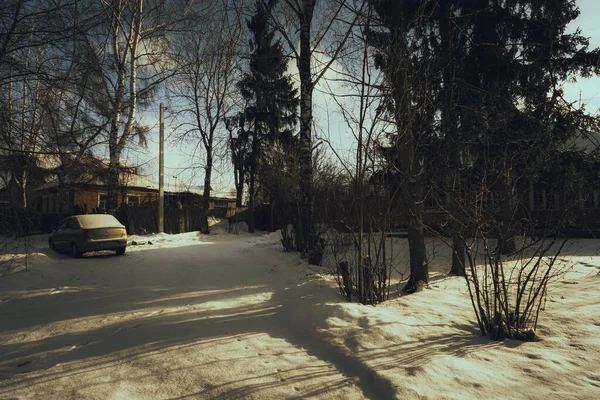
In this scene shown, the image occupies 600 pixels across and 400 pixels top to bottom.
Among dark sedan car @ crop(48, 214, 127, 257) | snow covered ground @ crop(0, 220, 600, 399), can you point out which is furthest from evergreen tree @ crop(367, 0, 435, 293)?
dark sedan car @ crop(48, 214, 127, 257)

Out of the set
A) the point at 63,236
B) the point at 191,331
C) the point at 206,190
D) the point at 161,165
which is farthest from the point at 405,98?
the point at 206,190

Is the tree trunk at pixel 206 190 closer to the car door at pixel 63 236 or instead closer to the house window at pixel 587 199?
the car door at pixel 63 236

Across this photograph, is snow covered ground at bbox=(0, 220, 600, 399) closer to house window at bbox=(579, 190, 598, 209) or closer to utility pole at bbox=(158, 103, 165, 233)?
house window at bbox=(579, 190, 598, 209)

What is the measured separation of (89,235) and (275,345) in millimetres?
9769

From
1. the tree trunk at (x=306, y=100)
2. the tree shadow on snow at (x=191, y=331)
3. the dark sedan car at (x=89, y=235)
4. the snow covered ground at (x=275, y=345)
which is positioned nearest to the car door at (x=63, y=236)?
the dark sedan car at (x=89, y=235)

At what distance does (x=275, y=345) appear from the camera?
4.09 meters

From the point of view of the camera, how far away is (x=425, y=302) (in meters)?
5.89

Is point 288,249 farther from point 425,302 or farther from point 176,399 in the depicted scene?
point 176,399

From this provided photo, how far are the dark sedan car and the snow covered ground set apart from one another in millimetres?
4213

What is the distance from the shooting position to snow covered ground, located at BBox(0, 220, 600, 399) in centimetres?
301

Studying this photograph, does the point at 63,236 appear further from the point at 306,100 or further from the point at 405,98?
the point at 405,98

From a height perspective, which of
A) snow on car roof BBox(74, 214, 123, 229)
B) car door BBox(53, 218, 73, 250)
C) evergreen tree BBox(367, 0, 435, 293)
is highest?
evergreen tree BBox(367, 0, 435, 293)

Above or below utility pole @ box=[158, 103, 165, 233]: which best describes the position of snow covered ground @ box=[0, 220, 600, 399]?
below

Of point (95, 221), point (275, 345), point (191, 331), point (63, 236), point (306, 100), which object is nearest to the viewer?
point (275, 345)
